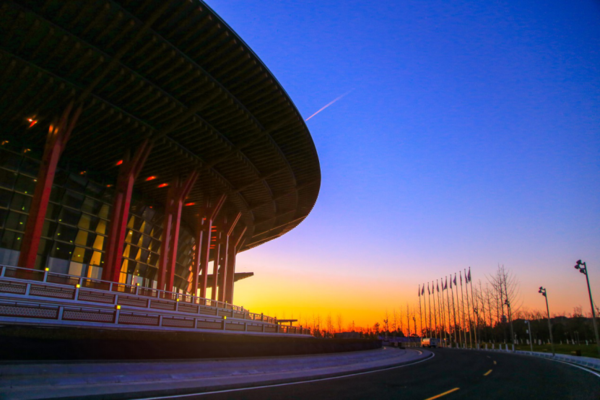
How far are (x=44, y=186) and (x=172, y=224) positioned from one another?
526 inches

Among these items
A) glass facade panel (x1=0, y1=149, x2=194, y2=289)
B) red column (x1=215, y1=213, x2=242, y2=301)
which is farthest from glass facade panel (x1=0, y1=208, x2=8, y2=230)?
red column (x1=215, y1=213, x2=242, y2=301)

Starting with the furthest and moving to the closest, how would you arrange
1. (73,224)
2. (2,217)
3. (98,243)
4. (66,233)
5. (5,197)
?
(98,243) → (73,224) → (66,233) → (5,197) → (2,217)

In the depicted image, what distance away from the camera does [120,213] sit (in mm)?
31375

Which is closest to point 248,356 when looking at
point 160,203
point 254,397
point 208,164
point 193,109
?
point 254,397

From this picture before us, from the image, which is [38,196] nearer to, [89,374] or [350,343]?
[89,374]

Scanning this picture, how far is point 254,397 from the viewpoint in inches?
358

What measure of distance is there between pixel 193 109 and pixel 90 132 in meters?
8.88

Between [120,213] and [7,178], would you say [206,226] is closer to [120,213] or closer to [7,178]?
[120,213]

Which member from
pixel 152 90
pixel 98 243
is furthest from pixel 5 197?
pixel 152 90

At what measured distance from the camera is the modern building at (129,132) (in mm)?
21016

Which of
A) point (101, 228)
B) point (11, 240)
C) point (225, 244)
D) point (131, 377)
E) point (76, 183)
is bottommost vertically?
point (131, 377)

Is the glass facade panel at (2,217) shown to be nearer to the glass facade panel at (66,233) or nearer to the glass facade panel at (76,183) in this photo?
the glass facade panel at (66,233)

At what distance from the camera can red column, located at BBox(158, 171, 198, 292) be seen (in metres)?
35.4

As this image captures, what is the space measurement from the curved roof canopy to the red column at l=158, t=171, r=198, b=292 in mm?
1254
